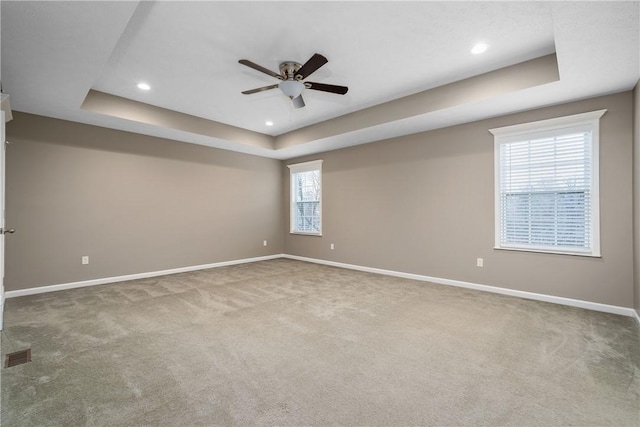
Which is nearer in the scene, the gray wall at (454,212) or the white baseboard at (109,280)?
the gray wall at (454,212)

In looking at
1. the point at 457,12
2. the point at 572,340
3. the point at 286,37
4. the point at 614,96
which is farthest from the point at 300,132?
the point at 572,340

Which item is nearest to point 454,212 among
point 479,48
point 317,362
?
point 479,48

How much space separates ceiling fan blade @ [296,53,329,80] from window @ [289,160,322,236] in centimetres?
336

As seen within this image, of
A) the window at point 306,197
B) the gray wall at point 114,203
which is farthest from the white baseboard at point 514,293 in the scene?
the gray wall at point 114,203

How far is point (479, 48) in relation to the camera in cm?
282

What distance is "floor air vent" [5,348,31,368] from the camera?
2.13 meters

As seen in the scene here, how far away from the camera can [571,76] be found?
2.82 meters

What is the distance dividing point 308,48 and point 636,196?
3.73 meters

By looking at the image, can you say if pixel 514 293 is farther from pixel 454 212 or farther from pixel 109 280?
pixel 109 280

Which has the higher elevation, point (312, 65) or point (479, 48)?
point (479, 48)

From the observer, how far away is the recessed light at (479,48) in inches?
109

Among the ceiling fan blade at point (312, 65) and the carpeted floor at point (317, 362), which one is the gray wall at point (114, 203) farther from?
the ceiling fan blade at point (312, 65)

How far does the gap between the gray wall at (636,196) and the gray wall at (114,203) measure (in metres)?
6.03

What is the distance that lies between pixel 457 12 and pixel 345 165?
3.67m
